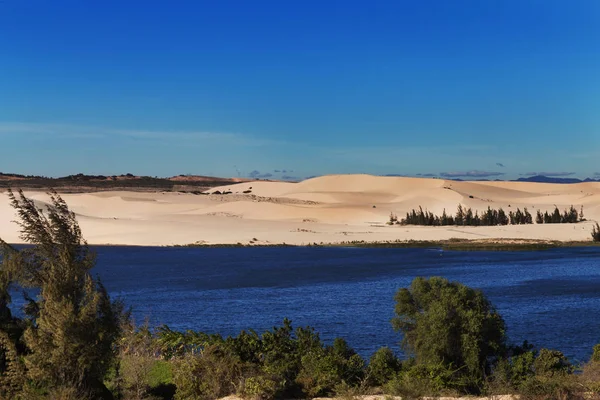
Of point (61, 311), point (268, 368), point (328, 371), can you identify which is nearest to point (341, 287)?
point (328, 371)

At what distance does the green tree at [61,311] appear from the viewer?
41.4 feet

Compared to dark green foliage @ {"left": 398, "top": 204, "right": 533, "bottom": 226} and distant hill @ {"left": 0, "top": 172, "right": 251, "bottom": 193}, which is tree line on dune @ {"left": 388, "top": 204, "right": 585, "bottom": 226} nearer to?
dark green foliage @ {"left": 398, "top": 204, "right": 533, "bottom": 226}

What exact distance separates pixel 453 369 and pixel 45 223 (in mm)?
7916

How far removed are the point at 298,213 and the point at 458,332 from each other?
214ft

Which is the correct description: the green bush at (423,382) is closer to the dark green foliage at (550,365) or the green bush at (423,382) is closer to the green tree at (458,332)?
the green tree at (458,332)

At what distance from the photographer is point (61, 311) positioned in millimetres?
12547

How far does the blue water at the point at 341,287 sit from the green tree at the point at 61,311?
3.63 m

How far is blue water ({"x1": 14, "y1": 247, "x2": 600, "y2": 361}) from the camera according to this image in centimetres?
2403

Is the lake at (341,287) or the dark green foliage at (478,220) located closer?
the lake at (341,287)

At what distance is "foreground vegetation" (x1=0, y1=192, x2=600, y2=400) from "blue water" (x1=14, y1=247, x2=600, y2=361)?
7.57 feet

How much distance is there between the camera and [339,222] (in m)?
76.2

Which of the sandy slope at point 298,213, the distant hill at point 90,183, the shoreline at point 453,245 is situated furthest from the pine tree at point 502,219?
the distant hill at point 90,183

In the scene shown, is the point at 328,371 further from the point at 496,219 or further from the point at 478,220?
the point at 496,219

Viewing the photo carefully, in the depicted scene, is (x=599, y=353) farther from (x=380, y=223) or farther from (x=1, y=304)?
(x=380, y=223)
